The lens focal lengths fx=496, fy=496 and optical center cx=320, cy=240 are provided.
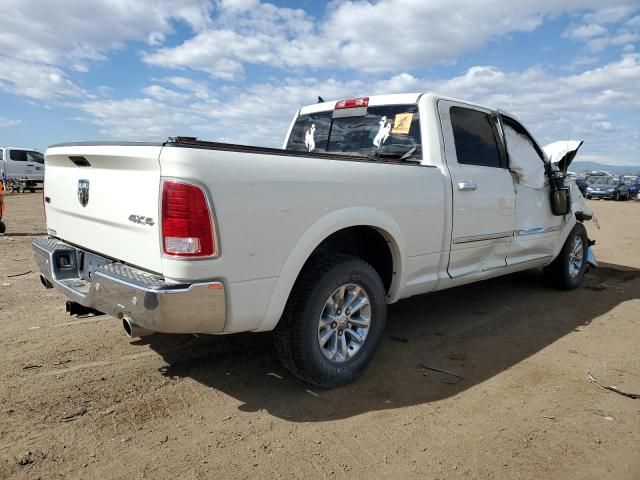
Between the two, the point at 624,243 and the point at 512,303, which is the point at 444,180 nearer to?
the point at 512,303

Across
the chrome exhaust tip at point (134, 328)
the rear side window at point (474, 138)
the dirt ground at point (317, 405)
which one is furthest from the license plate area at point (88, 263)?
the rear side window at point (474, 138)

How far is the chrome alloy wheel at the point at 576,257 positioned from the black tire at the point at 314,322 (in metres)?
3.80

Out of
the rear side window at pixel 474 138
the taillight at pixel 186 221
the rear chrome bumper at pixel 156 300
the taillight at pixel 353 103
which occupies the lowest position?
the rear chrome bumper at pixel 156 300

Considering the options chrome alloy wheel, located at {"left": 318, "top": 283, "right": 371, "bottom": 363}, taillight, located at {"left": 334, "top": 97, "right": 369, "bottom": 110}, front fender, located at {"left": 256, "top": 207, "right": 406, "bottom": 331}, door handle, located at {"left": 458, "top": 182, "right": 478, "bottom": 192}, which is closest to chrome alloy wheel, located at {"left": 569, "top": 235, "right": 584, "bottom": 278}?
door handle, located at {"left": 458, "top": 182, "right": 478, "bottom": 192}

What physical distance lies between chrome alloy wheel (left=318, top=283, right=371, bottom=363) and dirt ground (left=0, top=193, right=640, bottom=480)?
27cm

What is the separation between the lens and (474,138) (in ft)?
14.4

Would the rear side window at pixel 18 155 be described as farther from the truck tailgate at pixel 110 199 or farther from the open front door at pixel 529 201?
the open front door at pixel 529 201

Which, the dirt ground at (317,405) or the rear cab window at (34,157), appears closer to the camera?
the dirt ground at (317,405)

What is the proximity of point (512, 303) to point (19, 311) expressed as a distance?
496 cm

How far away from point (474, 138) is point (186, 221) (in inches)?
115

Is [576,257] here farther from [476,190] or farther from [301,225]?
[301,225]

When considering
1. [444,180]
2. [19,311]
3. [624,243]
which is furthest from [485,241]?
[624,243]

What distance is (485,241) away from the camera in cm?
432

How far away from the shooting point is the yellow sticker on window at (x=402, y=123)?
13.6 feet
